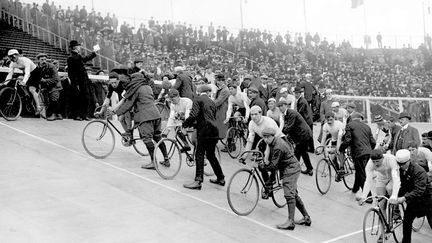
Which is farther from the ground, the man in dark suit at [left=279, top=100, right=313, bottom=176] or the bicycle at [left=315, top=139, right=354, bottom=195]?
the man in dark suit at [left=279, top=100, right=313, bottom=176]

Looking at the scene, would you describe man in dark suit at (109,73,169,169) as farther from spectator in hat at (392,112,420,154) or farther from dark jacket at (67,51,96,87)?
spectator in hat at (392,112,420,154)

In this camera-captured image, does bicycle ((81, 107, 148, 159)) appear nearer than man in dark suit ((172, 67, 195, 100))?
Yes

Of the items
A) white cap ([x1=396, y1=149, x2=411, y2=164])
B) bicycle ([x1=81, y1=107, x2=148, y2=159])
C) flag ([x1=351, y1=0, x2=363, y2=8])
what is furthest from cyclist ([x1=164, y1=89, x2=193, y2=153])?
flag ([x1=351, y1=0, x2=363, y2=8])

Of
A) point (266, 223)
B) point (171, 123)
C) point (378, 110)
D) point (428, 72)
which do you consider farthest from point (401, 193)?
point (428, 72)

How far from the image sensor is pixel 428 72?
36.6 m

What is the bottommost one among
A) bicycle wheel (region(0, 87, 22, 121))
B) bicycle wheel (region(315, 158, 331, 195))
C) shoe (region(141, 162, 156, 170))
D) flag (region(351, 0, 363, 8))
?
bicycle wheel (region(315, 158, 331, 195))

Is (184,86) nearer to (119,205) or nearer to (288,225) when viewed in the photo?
(119,205)

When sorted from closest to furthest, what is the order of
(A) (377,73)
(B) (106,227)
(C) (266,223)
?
1. (B) (106,227)
2. (C) (266,223)
3. (A) (377,73)

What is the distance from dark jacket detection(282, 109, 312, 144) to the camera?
12.2 meters

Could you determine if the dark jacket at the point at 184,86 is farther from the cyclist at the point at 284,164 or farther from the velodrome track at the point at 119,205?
the cyclist at the point at 284,164

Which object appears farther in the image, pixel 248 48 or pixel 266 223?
pixel 248 48

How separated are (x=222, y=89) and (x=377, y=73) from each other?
2139 centimetres

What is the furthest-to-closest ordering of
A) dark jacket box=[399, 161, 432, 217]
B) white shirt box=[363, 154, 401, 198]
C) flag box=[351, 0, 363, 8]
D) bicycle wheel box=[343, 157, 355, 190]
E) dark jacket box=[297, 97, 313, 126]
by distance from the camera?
flag box=[351, 0, 363, 8]
dark jacket box=[297, 97, 313, 126]
bicycle wheel box=[343, 157, 355, 190]
dark jacket box=[399, 161, 432, 217]
white shirt box=[363, 154, 401, 198]

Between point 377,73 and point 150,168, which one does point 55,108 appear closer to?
point 150,168
